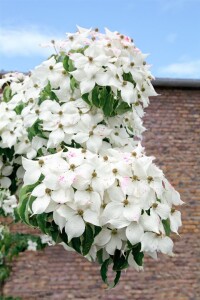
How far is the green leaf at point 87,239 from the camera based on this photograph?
1928 millimetres

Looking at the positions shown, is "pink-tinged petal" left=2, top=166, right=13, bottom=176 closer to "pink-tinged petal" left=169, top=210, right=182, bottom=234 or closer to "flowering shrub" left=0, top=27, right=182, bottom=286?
"flowering shrub" left=0, top=27, right=182, bottom=286

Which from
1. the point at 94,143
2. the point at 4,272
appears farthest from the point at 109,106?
the point at 4,272

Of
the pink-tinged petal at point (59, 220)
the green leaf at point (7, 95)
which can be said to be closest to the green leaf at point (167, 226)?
the pink-tinged petal at point (59, 220)

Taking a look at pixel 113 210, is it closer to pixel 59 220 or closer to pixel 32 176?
pixel 59 220

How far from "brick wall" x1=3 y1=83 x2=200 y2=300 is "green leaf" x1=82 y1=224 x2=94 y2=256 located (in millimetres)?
4716

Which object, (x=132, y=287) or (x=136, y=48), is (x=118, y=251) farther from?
(x=132, y=287)

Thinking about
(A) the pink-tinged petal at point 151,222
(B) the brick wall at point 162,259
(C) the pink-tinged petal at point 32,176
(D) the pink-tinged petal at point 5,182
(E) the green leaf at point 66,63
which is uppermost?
(E) the green leaf at point 66,63

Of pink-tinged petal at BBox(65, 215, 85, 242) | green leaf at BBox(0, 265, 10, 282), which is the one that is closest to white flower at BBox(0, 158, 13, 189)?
pink-tinged petal at BBox(65, 215, 85, 242)

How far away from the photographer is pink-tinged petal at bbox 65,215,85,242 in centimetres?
189

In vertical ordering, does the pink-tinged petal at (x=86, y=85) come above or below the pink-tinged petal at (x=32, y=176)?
above

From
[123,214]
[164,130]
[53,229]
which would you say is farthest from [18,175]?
[164,130]

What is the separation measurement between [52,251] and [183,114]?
7.83ft

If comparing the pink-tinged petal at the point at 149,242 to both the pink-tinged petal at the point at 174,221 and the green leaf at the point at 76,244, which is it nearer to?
the pink-tinged petal at the point at 174,221

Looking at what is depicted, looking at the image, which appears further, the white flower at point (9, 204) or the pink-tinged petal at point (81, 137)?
the white flower at point (9, 204)
